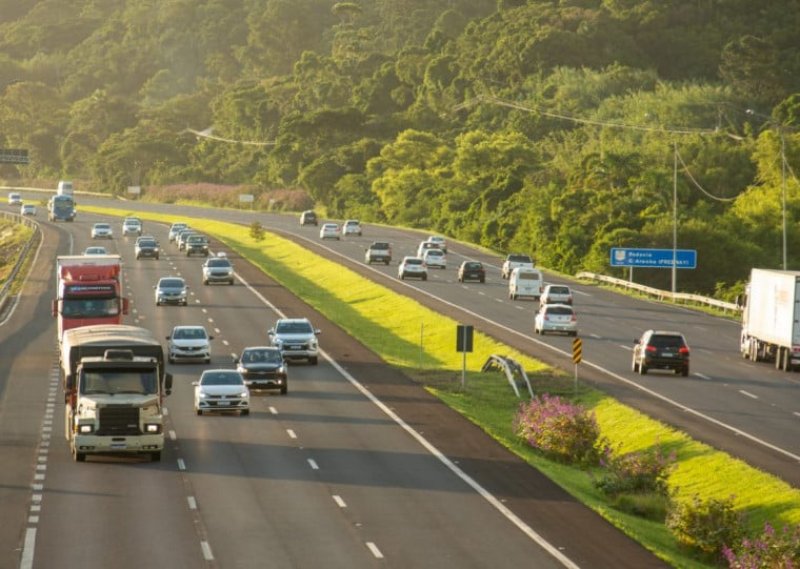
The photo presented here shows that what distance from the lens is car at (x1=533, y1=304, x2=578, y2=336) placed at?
255ft

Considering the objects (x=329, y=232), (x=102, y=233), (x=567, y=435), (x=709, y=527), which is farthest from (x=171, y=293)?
(x=329, y=232)

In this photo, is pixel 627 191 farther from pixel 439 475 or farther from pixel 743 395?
pixel 439 475

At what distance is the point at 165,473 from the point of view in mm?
40250

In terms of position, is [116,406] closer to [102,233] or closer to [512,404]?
[512,404]

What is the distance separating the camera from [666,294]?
102125 mm

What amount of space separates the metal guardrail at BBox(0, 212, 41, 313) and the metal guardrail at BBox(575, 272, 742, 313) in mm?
39360

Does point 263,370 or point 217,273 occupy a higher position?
point 263,370

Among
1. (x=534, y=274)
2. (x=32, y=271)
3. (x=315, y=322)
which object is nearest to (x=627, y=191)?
(x=534, y=274)

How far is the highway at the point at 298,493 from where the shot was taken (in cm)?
3116

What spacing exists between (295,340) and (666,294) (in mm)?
41581

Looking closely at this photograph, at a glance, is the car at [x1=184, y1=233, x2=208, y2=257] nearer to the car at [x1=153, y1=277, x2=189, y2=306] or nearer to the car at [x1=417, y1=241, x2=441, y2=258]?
the car at [x1=417, y1=241, x2=441, y2=258]

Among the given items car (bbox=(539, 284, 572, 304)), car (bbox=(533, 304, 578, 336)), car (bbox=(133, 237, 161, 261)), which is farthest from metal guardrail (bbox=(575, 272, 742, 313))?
car (bbox=(133, 237, 161, 261))

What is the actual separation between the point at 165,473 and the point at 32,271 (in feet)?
253

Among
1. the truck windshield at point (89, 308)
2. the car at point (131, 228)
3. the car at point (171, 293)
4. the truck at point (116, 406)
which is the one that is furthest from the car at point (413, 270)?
the truck at point (116, 406)
